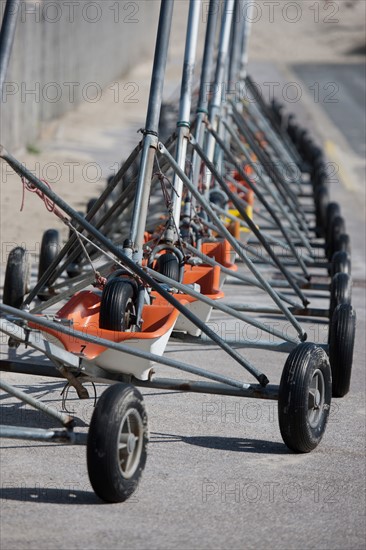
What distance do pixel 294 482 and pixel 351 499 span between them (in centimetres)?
29

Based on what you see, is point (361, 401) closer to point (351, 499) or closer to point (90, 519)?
point (351, 499)

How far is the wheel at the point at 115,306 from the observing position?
231 inches

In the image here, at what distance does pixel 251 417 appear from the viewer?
252 inches

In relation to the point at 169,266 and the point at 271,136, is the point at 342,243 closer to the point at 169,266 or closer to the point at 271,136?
the point at 169,266

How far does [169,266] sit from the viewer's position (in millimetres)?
6961

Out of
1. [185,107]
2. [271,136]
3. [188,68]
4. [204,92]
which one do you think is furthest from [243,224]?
[271,136]

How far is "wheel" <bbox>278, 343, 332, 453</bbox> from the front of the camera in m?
5.54

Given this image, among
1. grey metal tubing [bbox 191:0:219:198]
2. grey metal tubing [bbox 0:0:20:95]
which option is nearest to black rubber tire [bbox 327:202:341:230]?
grey metal tubing [bbox 191:0:219:198]

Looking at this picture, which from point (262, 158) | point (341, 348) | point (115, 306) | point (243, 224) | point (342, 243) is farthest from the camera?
point (262, 158)

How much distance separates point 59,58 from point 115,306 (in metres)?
18.4

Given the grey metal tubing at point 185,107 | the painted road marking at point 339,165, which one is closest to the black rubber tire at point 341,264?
the grey metal tubing at point 185,107

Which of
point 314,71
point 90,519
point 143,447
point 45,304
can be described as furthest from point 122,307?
point 314,71

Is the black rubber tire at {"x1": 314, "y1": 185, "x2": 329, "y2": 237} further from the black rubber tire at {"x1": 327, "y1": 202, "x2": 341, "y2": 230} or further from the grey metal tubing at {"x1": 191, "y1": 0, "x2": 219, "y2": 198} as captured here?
the grey metal tubing at {"x1": 191, "y1": 0, "x2": 219, "y2": 198}

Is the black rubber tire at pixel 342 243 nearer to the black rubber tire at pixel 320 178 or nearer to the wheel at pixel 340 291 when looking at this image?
the wheel at pixel 340 291
